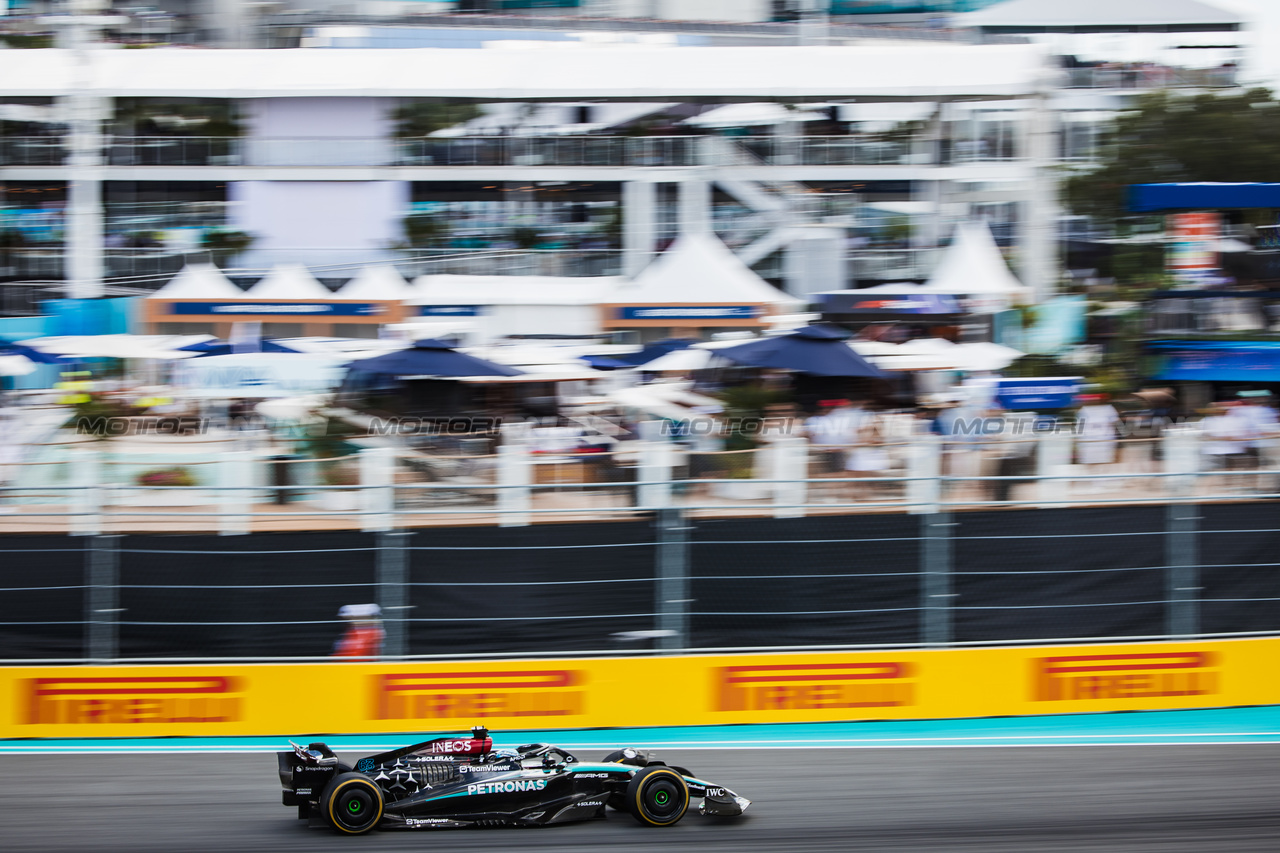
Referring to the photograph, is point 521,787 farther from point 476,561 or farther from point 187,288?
point 187,288

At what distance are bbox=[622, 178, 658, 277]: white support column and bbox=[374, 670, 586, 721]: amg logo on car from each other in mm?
16488

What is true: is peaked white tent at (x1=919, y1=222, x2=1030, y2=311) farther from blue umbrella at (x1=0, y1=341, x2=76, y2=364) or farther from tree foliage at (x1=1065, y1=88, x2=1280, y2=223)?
blue umbrella at (x1=0, y1=341, x2=76, y2=364)

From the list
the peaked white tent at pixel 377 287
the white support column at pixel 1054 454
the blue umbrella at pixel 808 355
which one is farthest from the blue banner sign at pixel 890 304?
the white support column at pixel 1054 454

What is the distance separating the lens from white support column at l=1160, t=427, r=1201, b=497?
10031 mm

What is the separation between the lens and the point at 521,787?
23.4ft

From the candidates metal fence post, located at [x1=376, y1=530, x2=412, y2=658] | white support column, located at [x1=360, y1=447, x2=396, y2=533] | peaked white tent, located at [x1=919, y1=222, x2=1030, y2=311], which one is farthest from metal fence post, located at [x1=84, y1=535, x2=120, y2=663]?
peaked white tent, located at [x1=919, y1=222, x2=1030, y2=311]

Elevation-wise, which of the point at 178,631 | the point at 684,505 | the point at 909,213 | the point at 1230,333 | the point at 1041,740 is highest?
the point at 909,213

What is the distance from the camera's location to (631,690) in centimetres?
959

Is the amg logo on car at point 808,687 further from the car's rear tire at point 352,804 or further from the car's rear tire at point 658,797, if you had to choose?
the car's rear tire at point 352,804

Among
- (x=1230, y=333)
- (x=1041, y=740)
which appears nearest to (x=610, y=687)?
(x=1041, y=740)

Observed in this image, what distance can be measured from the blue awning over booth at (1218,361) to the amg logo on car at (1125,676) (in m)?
8.00

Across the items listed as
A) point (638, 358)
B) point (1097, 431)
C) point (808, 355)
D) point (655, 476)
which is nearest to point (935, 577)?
point (655, 476)

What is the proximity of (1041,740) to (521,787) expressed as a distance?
3.99 metres

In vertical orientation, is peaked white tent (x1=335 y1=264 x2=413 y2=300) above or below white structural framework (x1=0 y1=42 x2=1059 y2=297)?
below
